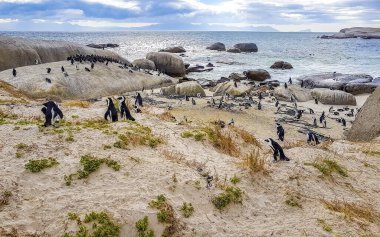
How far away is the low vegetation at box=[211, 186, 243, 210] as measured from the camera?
8708 millimetres

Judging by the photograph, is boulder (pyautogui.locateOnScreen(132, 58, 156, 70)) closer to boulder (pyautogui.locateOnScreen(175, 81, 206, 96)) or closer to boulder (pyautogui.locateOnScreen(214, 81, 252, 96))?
boulder (pyautogui.locateOnScreen(175, 81, 206, 96))

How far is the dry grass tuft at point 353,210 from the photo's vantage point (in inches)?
353

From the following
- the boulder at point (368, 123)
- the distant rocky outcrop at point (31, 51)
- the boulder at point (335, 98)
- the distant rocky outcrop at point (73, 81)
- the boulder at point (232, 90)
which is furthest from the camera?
the distant rocky outcrop at point (31, 51)

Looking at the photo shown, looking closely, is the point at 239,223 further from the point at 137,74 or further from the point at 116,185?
the point at 137,74

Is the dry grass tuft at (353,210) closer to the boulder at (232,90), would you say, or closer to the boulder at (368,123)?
the boulder at (368,123)

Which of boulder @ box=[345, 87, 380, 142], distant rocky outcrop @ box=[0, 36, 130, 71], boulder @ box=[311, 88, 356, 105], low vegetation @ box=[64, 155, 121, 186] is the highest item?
distant rocky outcrop @ box=[0, 36, 130, 71]

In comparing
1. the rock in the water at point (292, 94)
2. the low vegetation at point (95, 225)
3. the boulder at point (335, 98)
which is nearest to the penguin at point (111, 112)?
the low vegetation at point (95, 225)

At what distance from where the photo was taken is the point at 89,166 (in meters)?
8.99

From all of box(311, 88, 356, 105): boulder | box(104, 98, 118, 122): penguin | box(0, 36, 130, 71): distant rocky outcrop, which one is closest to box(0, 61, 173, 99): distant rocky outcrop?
box(0, 36, 130, 71): distant rocky outcrop

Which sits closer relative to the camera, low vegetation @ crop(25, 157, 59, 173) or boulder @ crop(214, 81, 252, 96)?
low vegetation @ crop(25, 157, 59, 173)

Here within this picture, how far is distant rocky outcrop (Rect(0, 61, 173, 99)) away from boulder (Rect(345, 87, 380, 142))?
22250 mm

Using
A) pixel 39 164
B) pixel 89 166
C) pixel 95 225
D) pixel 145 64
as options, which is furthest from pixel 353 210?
pixel 145 64

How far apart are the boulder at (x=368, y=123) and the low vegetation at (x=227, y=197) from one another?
1357 cm

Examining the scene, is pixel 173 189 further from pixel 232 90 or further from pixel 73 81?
pixel 232 90
